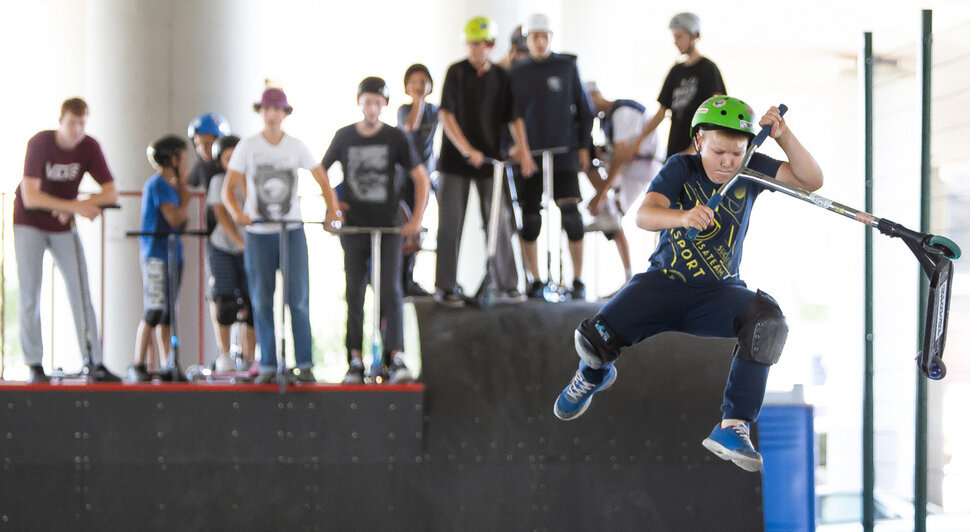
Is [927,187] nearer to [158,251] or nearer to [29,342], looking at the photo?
[158,251]

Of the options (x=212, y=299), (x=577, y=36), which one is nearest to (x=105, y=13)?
(x=212, y=299)

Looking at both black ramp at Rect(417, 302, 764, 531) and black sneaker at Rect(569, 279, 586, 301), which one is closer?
black ramp at Rect(417, 302, 764, 531)

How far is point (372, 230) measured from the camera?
6254 millimetres

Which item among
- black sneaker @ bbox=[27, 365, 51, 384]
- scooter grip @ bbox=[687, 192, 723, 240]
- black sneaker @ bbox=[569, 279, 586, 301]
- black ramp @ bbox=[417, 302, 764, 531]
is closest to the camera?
scooter grip @ bbox=[687, 192, 723, 240]

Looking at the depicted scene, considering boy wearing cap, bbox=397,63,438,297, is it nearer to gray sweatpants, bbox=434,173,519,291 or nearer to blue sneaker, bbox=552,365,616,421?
gray sweatpants, bbox=434,173,519,291

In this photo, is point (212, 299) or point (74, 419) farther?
point (212, 299)

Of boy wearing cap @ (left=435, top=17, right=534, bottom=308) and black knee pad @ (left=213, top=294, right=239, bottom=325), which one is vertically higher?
boy wearing cap @ (left=435, top=17, right=534, bottom=308)

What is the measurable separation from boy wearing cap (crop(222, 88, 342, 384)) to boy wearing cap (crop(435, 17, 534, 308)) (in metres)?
0.78

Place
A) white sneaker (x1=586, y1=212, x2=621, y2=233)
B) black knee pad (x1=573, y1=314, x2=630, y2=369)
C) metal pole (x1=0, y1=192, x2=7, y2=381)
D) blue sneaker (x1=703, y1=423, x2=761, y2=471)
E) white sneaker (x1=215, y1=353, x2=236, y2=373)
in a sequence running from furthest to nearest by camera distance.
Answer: white sneaker (x1=215, y1=353, x2=236, y2=373), white sneaker (x1=586, y1=212, x2=621, y2=233), metal pole (x1=0, y1=192, x2=7, y2=381), black knee pad (x1=573, y1=314, x2=630, y2=369), blue sneaker (x1=703, y1=423, x2=761, y2=471)

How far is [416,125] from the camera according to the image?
24.0 ft

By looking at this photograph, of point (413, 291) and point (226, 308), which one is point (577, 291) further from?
point (226, 308)

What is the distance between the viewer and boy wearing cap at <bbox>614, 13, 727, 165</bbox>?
254 inches

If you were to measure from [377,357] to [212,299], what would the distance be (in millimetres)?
1326

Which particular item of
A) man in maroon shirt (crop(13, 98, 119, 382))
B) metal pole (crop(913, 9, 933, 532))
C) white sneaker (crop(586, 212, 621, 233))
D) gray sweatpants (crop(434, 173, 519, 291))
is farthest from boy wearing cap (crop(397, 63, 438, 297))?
metal pole (crop(913, 9, 933, 532))
